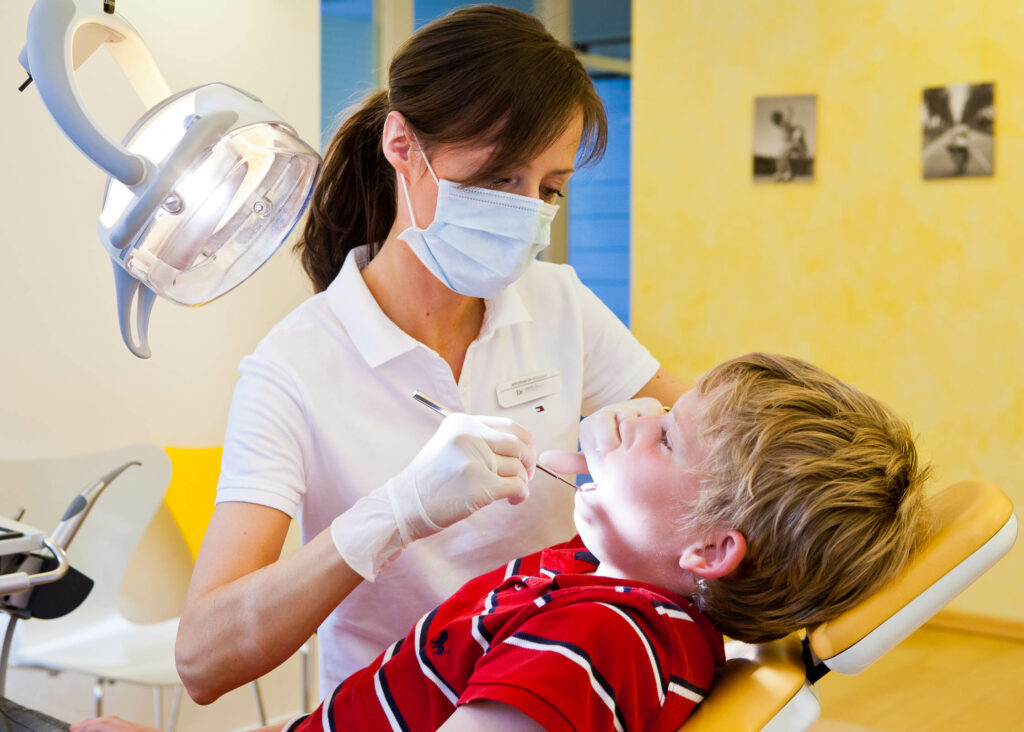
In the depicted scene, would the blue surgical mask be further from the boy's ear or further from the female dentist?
the boy's ear

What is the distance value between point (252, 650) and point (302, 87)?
2602 mm

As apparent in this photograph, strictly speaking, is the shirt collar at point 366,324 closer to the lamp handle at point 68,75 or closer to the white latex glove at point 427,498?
the white latex glove at point 427,498

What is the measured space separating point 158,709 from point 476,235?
187 centimetres

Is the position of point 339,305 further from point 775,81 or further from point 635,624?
point 775,81

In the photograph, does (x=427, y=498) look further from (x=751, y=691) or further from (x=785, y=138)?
(x=785, y=138)

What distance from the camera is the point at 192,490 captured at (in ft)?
9.66

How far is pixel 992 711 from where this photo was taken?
3.23 metres

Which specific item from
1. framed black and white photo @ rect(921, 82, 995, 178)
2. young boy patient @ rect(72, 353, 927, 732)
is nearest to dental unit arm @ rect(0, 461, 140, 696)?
young boy patient @ rect(72, 353, 927, 732)

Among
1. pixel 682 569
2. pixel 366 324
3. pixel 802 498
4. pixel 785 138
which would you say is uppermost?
pixel 785 138

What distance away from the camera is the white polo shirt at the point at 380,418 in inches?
52.0

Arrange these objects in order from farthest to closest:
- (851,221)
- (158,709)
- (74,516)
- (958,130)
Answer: (851,221) → (958,130) → (158,709) → (74,516)

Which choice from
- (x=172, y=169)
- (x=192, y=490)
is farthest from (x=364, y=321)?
(x=192, y=490)

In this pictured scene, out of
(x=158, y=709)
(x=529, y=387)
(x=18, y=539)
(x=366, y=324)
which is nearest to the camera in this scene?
(x=18, y=539)

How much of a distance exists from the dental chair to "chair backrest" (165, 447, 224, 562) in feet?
7.09
